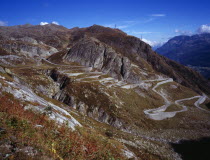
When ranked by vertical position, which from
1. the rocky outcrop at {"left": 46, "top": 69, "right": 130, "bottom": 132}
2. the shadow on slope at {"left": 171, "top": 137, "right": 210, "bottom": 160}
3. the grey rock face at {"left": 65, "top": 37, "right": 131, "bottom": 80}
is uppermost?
the grey rock face at {"left": 65, "top": 37, "right": 131, "bottom": 80}

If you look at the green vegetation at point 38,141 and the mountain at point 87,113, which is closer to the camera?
the green vegetation at point 38,141

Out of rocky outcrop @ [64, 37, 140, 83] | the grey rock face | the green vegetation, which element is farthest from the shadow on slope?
the grey rock face

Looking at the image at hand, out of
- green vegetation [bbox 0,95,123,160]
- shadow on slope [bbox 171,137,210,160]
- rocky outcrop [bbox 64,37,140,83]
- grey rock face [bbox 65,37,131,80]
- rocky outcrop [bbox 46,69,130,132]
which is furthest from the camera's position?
grey rock face [bbox 65,37,131,80]

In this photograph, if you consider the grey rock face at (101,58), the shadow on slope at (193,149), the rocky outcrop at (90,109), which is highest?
the grey rock face at (101,58)

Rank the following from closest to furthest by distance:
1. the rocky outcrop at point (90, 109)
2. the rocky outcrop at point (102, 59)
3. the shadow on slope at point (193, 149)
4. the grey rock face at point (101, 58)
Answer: the shadow on slope at point (193, 149), the rocky outcrop at point (90, 109), the rocky outcrop at point (102, 59), the grey rock face at point (101, 58)

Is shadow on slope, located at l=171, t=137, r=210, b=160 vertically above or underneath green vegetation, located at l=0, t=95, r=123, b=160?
underneath

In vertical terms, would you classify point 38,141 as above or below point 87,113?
above

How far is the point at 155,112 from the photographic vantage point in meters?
69.3

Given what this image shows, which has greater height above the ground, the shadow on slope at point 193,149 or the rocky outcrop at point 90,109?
the rocky outcrop at point 90,109

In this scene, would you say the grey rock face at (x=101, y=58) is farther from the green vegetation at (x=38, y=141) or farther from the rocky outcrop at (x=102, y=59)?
the green vegetation at (x=38, y=141)

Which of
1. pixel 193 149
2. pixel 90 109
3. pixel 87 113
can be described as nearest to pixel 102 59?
pixel 90 109

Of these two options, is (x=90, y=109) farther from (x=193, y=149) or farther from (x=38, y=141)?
(x=38, y=141)

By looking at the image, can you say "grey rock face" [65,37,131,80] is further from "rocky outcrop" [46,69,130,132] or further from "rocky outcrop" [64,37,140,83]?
"rocky outcrop" [46,69,130,132]

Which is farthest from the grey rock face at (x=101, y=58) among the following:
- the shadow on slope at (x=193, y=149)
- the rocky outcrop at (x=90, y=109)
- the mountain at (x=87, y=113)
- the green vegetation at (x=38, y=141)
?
the green vegetation at (x=38, y=141)
